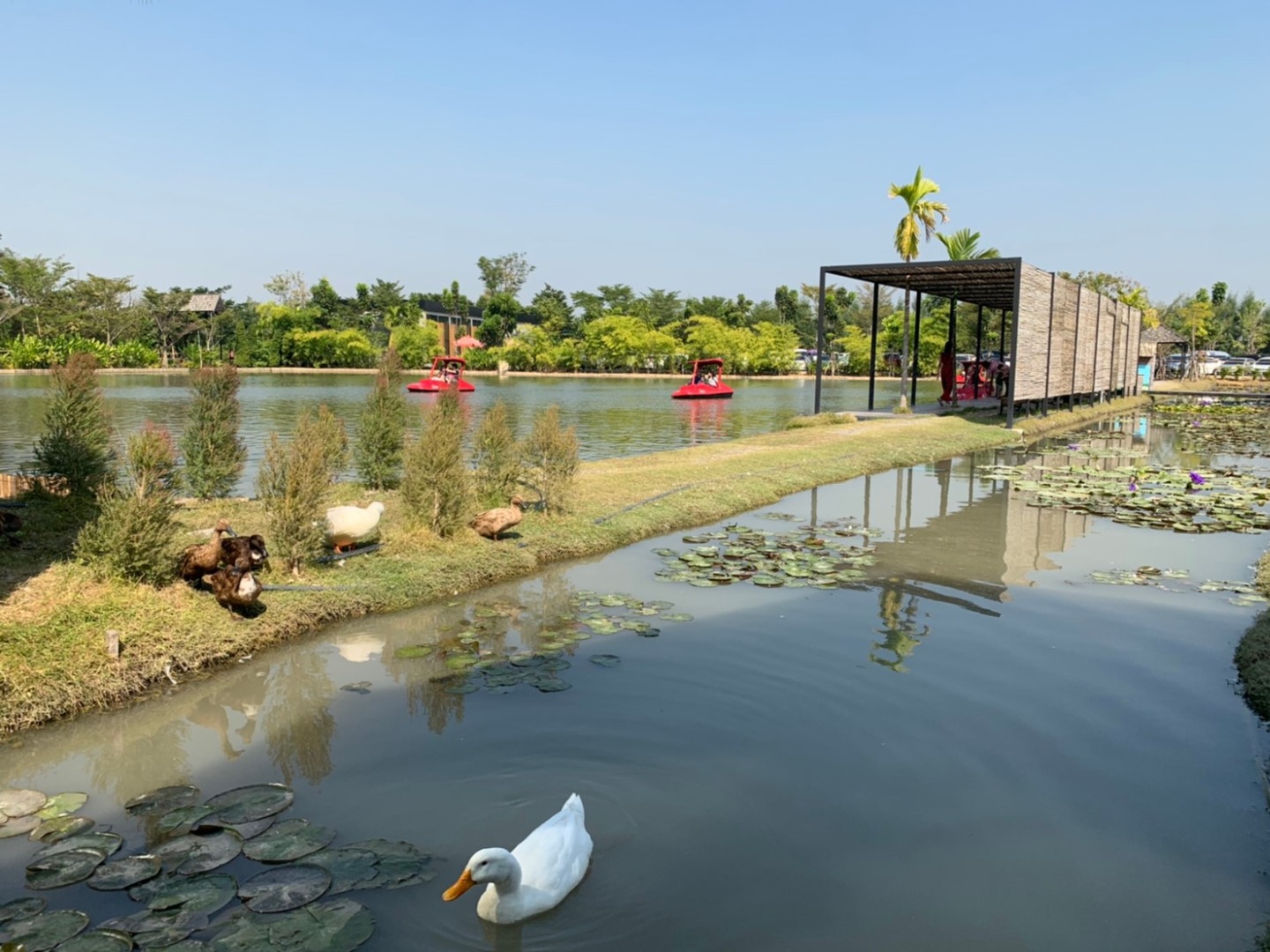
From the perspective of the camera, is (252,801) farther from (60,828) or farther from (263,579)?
(263,579)

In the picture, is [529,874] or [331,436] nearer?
[529,874]

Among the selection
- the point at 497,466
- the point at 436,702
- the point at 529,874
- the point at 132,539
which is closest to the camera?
the point at 529,874

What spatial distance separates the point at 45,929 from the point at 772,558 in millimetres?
6556

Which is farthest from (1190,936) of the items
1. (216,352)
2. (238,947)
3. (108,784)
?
(216,352)

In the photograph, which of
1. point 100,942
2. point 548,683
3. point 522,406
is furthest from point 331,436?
point 522,406

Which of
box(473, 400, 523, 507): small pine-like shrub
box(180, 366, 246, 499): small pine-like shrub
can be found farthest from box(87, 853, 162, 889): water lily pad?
box(180, 366, 246, 499): small pine-like shrub

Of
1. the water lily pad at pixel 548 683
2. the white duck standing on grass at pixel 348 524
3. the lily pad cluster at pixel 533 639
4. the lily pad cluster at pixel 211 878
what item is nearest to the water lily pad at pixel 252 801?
the lily pad cluster at pixel 211 878

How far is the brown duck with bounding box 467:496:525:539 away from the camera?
8375mm

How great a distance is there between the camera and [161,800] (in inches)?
166

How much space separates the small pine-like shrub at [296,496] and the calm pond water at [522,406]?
3165 mm

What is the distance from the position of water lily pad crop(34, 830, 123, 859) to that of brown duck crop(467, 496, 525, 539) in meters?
4.68

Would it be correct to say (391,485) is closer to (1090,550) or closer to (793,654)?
(793,654)

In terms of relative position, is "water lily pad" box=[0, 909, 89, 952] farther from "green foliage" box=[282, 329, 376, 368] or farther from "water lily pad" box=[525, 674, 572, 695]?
"green foliage" box=[282, 329, 376, 368]

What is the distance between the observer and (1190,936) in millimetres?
3371
